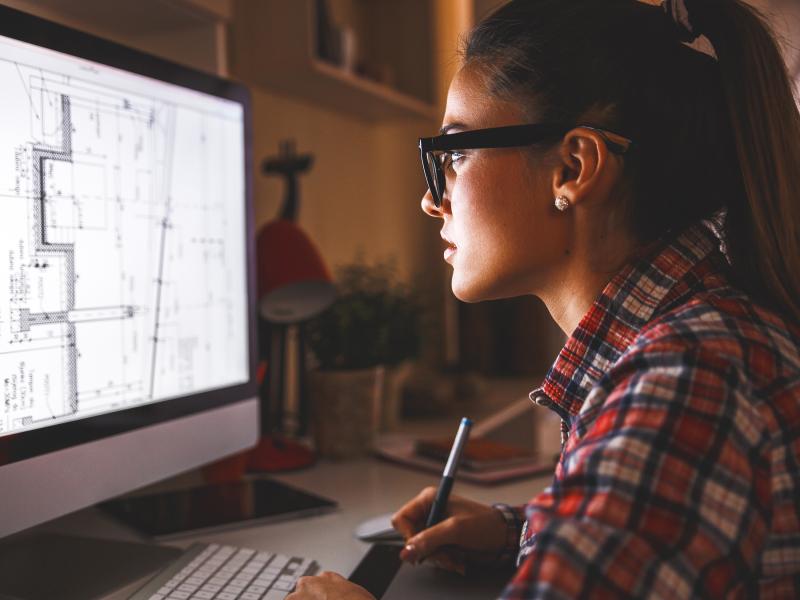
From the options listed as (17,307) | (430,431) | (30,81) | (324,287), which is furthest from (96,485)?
(430,431)

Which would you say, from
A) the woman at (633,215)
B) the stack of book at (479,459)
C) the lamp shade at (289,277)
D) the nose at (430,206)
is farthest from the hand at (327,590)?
the lamp shade at (289,277)

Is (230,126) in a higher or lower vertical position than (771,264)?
higher

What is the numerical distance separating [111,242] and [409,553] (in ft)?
1.48

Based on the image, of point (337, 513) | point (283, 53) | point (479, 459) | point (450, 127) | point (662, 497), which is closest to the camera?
point (662, 497)

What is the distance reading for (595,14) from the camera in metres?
0.70

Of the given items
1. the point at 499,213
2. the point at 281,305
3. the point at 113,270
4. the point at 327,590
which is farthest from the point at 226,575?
the point at 281,305

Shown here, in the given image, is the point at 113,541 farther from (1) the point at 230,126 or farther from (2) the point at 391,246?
(2) the point at 391,246

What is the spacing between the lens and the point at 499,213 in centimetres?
74

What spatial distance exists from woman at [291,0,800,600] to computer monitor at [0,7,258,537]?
279 millimetres

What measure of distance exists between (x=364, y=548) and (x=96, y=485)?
0.30 metres

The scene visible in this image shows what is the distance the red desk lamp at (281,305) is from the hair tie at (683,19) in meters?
0.75

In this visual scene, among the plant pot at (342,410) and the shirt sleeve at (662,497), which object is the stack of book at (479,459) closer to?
the plant pot at (342,410)

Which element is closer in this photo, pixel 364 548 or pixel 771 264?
pixel 771 264

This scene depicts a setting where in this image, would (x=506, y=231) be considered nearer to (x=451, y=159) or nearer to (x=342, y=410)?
(x=451, y=159)
